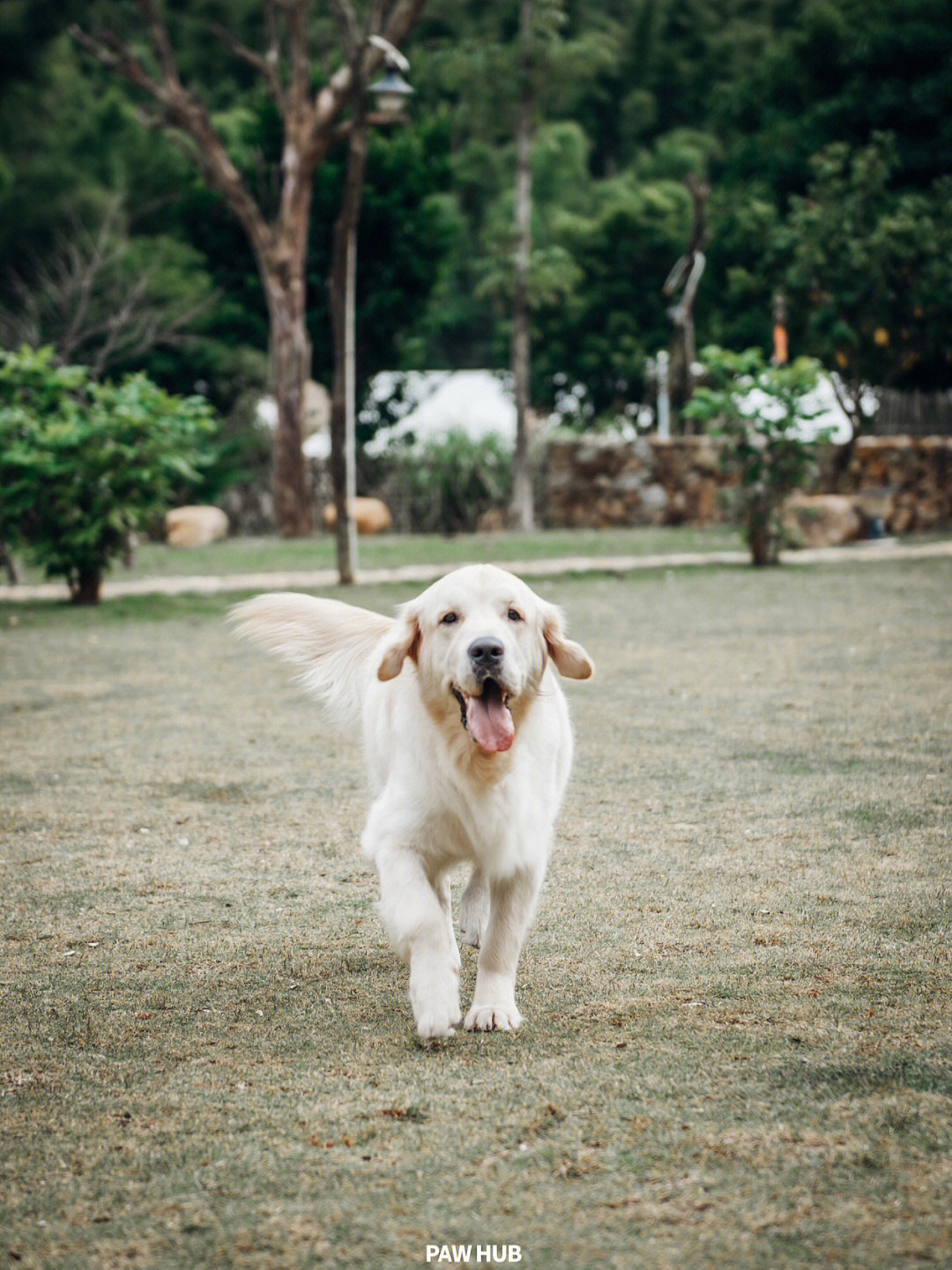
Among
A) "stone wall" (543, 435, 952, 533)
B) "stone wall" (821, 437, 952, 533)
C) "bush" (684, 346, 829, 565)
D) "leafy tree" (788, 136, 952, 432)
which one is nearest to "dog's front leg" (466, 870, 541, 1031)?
"bush" (684, 346, 829, 565)

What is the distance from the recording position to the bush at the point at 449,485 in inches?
956

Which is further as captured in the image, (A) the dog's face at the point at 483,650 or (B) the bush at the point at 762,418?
(B) the bush at the point at 762,418

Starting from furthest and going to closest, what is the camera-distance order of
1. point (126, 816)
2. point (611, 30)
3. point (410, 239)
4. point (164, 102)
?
point (611, 30) → point (410, 239) → point (164, 102) → point (126, 816)

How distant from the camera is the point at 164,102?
2044cm

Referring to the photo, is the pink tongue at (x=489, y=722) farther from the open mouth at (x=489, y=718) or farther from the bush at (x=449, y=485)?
the bush at (x=449, y=485)

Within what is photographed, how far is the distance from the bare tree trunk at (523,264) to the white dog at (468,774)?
65.4ft

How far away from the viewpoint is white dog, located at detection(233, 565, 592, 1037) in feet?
10.8

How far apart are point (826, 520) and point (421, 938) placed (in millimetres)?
16735

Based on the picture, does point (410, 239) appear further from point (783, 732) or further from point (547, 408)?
point (783, 732)

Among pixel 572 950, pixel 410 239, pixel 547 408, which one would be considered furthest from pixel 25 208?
pixel 572 950

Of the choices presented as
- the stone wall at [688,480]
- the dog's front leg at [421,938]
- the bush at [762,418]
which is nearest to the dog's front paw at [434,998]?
the dog's front leg at [421,938]

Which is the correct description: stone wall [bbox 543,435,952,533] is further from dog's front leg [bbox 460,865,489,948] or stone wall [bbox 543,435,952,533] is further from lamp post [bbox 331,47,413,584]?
dog's front leg [bbox 460,865,489,948]

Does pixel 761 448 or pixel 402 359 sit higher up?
pixel 402 359

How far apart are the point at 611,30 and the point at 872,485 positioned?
2082 cm
